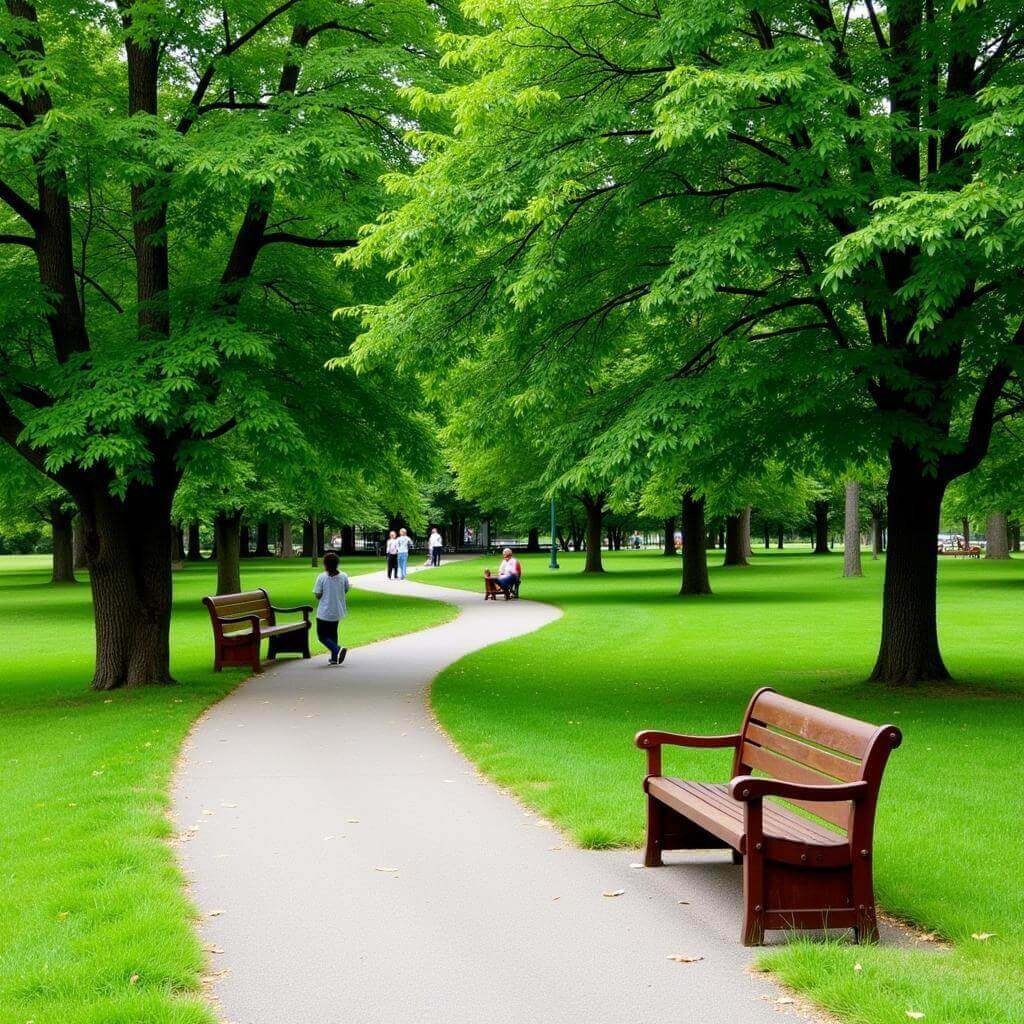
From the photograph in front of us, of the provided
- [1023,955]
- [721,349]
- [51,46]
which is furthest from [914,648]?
[51,46]

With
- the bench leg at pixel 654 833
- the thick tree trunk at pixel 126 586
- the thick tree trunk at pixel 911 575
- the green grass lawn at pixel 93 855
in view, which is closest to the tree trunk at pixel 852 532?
the thick tree trunk at pixel 911 575

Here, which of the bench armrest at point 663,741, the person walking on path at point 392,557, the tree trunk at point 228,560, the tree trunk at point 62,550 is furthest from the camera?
the tree trunk at point 62,550

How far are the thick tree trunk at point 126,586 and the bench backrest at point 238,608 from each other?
922mm

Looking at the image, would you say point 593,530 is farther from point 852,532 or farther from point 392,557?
point 852,532

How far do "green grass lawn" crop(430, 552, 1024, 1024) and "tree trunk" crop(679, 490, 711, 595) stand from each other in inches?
221

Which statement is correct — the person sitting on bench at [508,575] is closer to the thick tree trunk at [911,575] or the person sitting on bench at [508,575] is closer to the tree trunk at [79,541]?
the tree trunk at [79,541]

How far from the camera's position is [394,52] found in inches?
539

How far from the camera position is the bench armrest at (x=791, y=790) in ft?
15.8

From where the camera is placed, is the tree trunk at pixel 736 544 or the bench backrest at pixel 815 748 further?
the tree trunk at pixel 736 544

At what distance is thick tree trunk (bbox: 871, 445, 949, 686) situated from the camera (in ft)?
43.9

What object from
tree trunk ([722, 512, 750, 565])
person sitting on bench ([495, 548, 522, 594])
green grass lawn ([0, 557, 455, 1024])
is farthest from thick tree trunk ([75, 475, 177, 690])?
tree trunk ([722, 512, 750, 565])

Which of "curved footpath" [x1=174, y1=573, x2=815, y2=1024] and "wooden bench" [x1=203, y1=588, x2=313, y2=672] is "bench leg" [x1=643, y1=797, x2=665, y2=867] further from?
"wooden bench" [x1=203, y1=588, x2=313, y2=672]

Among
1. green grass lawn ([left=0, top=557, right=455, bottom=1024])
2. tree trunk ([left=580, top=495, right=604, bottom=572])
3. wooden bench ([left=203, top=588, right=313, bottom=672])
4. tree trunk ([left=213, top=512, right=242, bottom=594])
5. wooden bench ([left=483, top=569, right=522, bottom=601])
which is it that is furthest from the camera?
tree trunk ([left=580, top=495, right=604, bottom=572])

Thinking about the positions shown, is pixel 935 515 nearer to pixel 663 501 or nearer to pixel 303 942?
Result: pixel 303 942
